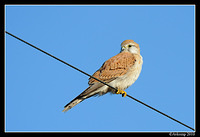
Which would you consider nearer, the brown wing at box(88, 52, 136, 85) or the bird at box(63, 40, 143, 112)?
the bird at box(63, 40, 143, 112)

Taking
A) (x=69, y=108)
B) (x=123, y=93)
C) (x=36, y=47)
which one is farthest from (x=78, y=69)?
(x=123, y=93)

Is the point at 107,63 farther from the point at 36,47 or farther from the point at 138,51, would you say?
the point at 36,47

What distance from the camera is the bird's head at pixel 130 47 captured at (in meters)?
7.33

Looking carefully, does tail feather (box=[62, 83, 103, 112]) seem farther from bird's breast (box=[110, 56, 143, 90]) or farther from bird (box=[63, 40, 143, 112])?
bird's breast (box=[110, 56, 143, 90])

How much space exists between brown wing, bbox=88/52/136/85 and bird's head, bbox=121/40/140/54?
415 millimetres

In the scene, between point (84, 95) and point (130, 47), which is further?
point (130, 47)

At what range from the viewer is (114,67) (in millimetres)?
6574

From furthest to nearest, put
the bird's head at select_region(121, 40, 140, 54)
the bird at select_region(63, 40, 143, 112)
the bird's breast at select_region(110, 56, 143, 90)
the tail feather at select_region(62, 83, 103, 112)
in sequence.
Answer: the bird's head at select_region(121, 40, 140, 54), the bird's breast at select_region(110, 56, 143, 90), the bird at select_region(63, 40, 143, 112), the tail feather at select_region(62, 83, 103, 112)

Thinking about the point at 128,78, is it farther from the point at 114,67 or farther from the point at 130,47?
the point at 130,47

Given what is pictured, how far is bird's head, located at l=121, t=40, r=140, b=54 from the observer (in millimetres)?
7332

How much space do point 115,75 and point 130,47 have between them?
1235 mm

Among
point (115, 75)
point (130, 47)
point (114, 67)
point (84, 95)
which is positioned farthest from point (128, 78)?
point (130, 47)

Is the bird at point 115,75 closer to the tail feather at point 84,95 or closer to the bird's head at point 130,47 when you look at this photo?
the tail feather at point 84,95

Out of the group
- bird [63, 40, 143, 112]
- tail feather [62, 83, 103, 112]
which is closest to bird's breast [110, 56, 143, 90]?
bird [63, 40, 143, 112]
